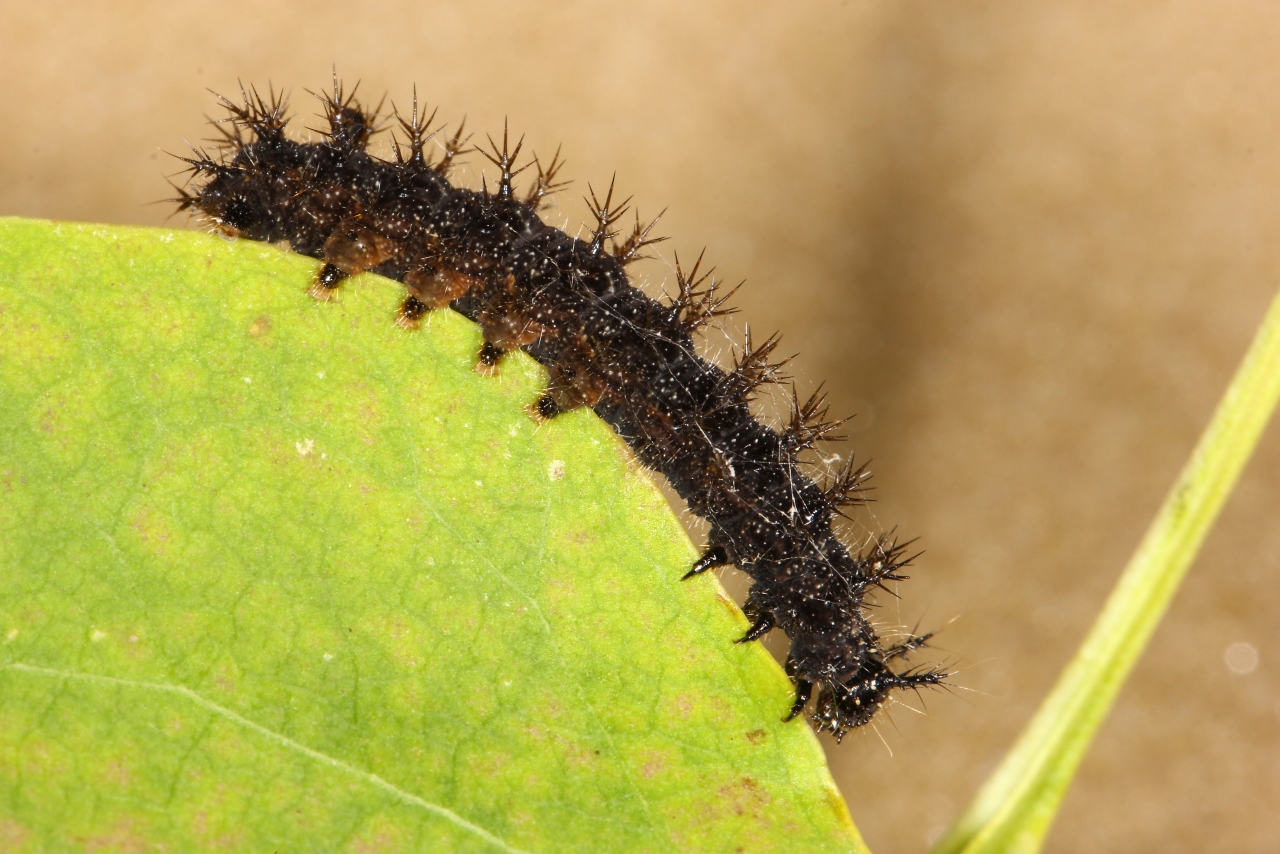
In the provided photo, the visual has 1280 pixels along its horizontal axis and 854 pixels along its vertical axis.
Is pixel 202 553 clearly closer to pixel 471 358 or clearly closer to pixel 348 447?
pixel 348 447

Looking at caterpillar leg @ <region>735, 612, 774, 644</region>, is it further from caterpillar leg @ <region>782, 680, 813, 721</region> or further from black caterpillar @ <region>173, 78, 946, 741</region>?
caterpillar leg @ <region>782, 680, 813, 721</region>

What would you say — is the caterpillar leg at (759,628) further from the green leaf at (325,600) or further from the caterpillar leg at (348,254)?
the caterpillar leg at (348,254)

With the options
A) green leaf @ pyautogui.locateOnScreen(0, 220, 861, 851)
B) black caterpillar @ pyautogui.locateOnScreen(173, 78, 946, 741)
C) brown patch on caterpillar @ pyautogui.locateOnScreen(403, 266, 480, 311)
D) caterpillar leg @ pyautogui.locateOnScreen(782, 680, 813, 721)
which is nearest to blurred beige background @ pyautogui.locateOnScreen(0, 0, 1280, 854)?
black caterpillar @ pyautogui.locateOnScreen(173, 78, 946, 741)

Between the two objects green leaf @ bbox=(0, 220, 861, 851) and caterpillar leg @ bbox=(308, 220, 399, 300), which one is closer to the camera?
green leaf @ bbox=(0, 220, 861, 851)

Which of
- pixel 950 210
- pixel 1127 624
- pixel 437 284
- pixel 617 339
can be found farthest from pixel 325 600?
pixel 950 210

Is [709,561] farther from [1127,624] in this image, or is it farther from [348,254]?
[348,254]

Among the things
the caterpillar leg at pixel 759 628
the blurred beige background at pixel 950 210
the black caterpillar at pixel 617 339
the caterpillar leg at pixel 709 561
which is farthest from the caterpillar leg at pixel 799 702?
the blurred beige background at pixel 950 210
